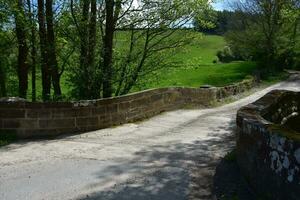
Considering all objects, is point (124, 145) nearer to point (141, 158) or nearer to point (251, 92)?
point (141, 158)

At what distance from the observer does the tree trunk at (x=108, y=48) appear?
16.2 metres

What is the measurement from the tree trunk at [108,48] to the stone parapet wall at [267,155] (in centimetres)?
776

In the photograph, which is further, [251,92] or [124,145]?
[251,92]

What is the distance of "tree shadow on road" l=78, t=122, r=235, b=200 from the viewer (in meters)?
7.59

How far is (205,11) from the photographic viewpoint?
19.3m

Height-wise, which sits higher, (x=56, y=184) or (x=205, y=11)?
(x=205, y=11)

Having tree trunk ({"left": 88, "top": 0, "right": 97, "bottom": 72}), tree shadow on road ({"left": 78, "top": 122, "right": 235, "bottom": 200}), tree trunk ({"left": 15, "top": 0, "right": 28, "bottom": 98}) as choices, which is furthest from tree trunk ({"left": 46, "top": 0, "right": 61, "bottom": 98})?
tree shadow on road ({"left": 78, "top": 122, "right": 235, "bottom": 200})

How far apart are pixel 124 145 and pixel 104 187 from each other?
10.9ft

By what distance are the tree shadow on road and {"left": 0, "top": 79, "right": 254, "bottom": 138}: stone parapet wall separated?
2255 millimetres

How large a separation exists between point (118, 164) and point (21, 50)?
10.3 meters

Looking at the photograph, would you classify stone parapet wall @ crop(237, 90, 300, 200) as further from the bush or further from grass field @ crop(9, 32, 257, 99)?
the bush

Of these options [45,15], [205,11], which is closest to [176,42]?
[205,11]

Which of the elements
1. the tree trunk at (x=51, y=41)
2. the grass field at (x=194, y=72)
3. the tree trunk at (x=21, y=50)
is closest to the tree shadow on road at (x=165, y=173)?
the grass field at (x=194, y=72)

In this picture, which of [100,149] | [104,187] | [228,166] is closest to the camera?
[104,187]
